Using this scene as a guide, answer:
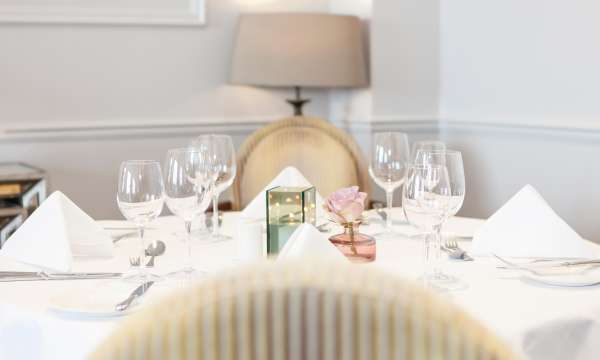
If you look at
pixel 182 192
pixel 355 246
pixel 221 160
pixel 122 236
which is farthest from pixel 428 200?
pixel 122 236

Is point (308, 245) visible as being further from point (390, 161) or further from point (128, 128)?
point (128, 128)

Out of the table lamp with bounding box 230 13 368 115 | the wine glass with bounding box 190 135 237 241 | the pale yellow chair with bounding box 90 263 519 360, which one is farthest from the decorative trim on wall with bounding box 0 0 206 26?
the pale yellow chair with bounding box 90 263 519 360

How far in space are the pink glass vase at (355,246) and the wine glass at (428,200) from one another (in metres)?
0.17

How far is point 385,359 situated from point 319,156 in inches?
82.6

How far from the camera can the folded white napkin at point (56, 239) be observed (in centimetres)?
149

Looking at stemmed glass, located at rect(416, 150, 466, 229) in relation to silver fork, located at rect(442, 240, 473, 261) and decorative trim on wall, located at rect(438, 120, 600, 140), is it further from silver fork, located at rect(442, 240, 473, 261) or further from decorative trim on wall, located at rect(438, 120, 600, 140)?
decorative trim on wall, located at rect(438, 120, 600, 140)

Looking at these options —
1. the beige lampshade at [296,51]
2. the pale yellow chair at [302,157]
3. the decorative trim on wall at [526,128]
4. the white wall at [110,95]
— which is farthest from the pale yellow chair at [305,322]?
the white wall at [110,95]

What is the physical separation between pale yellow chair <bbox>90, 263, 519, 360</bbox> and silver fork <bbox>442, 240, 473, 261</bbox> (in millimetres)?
962

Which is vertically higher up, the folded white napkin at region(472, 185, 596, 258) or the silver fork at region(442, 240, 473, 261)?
the folded white napkin at region(472, 185, 596, 258)

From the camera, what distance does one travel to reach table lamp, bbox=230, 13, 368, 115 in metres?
3.02

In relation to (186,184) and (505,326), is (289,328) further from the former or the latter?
(186,184)

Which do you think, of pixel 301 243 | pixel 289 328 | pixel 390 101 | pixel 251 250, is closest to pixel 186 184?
pixel 251 250

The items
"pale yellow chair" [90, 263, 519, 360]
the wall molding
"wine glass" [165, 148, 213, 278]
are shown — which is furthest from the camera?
the wall molding

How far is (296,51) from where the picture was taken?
9.91 feet
